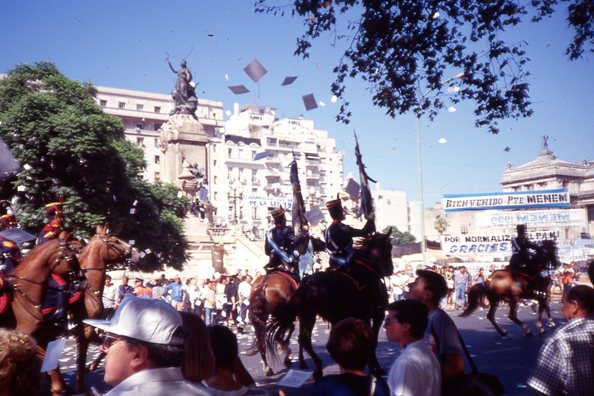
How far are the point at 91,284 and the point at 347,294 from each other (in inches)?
175

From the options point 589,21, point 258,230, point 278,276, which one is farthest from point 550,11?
point 258,230

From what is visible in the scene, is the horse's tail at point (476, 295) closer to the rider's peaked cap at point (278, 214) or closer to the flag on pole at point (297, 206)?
the flag on pole at point (297, 206)

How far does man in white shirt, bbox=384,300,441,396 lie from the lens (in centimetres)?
422

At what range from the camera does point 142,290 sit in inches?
736

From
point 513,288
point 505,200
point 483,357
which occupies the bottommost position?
point 483,357

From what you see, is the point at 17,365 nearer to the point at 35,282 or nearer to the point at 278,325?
the point at 35,282

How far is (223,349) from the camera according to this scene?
144 inches

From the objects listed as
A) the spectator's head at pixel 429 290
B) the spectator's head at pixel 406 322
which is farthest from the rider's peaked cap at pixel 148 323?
the spectator's head at pixel 429 290

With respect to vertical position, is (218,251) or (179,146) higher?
(179,146)

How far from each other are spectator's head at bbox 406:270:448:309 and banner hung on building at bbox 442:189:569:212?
133 feet

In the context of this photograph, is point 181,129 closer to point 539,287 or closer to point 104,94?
point 539,287

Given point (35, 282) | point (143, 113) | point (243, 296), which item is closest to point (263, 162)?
point (143, 113)

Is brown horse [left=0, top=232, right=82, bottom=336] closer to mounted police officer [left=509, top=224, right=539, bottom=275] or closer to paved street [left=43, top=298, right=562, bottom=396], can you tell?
paved street [left=43, top=298, right=562, bottom=396]

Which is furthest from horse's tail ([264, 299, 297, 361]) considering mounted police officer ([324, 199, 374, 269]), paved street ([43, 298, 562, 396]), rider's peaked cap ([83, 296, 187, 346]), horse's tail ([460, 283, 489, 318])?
rider's peaked cap ([83, 296, 187, 346])
